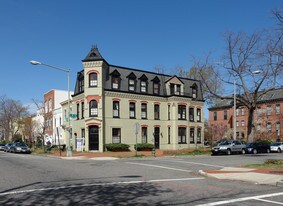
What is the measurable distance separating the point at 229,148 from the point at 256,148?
19.0 ft

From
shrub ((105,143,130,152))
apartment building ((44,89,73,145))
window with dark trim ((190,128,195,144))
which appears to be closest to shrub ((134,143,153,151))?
shrub ((105,143,130,152))

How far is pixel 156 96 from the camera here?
4422 cm

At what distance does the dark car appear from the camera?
38031 millimetres

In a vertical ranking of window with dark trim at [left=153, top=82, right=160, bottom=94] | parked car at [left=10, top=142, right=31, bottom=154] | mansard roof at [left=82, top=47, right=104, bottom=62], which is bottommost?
parked car at [left=10, top=142, right=31, bottom=154]

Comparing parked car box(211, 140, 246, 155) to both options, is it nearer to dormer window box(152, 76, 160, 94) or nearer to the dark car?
the dark car

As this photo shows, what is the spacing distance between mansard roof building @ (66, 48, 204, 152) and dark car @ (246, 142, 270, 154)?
1011 cm

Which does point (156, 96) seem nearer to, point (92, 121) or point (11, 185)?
point (92, 121)

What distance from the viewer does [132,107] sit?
42.3 m

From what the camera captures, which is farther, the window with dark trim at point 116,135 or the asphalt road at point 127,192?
the window with dark trim at point 116,135

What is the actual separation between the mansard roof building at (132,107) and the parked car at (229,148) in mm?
9861

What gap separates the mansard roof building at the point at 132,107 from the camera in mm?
38844

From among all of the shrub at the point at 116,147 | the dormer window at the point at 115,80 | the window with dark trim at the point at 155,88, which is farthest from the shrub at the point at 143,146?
the dormer window at the point at 115,80

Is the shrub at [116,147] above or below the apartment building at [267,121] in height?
below

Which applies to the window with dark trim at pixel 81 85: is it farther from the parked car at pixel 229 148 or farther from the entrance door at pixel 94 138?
the parked car at pixel 229 148
